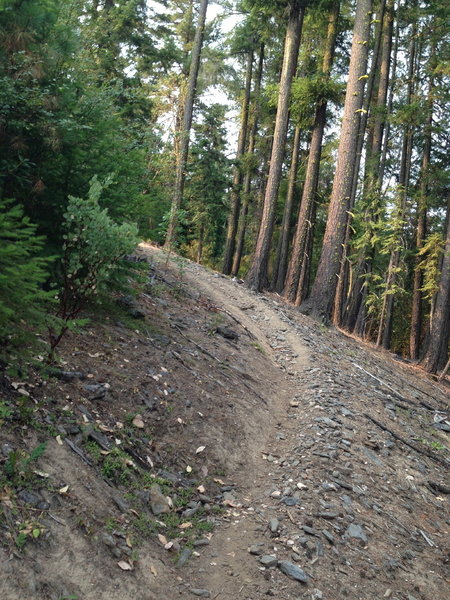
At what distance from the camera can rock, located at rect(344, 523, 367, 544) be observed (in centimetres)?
441

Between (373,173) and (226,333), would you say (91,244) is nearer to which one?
(226,333)

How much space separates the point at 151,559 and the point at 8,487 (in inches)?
48.3

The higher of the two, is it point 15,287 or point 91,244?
point 91,244

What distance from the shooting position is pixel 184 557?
3.66m

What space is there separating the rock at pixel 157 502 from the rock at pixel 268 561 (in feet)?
3.04

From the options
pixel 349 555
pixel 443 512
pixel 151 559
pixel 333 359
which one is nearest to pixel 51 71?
pixel 151 559

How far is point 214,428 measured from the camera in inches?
215

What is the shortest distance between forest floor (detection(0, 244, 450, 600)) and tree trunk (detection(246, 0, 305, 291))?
6.75m

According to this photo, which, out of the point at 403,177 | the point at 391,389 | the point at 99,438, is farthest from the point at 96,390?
the point at 403,177

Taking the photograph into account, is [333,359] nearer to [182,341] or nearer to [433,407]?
[433,407]

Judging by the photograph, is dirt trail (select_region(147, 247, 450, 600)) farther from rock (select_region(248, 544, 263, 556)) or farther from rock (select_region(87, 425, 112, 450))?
rock (select_region(87, 425, 112, 450))

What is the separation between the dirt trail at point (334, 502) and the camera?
377cm

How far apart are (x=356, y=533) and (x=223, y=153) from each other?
21.0 meters

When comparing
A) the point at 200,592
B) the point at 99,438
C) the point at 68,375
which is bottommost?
the point at 200,592
